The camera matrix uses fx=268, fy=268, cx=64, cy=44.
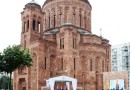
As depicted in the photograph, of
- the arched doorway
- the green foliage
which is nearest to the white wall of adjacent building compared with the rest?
the arched doorway

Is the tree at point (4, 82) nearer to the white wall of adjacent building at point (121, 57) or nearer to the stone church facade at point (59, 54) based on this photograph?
the stone church facade at point (59, 54)

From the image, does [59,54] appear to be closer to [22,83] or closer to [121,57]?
[22,83]

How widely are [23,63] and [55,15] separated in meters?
15.2

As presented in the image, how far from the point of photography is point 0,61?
3053cm

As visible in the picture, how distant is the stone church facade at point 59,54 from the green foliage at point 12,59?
5.82 m

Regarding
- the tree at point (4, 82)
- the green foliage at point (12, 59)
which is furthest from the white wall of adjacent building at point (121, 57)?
the green foliage at point (12, 59)

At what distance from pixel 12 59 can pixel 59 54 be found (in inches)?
371

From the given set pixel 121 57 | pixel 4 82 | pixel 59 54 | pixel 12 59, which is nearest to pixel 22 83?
pixel 59 54

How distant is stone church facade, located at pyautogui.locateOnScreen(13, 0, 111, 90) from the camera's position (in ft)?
121

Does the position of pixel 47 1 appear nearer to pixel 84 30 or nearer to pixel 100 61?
pixel 84 30

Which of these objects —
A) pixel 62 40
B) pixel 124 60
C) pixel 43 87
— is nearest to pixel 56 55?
pixel 62 40

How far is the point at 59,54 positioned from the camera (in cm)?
A: 3825

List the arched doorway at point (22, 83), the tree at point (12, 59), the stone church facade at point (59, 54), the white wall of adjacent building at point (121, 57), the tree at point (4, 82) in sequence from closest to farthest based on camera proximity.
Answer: the tree at point (12, 59) → the stone church facade at point (59, 54) → the arched doorway at point (22, 83) → the tree at point (4, 82) → the white wall of adjacent building at point (121, 57)

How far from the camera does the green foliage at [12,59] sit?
30422 mm
